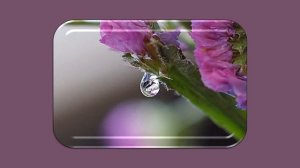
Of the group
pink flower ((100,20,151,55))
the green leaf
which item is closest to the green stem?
the green leaf

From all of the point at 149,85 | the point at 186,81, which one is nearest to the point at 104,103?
the point at 149,85

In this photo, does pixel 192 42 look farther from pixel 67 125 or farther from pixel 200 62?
pixel 67 125

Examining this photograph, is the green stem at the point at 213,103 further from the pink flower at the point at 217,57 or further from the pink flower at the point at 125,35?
the pink flower at the point at 125,35

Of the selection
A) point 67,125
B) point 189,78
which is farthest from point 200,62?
point 67,125

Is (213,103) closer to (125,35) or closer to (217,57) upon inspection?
(217,57)

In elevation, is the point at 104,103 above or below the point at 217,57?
below

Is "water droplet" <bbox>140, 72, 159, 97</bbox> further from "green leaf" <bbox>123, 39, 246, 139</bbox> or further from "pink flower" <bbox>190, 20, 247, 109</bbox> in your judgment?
"pink flower" <bbox>190, 20, 247, 109</bbox>
